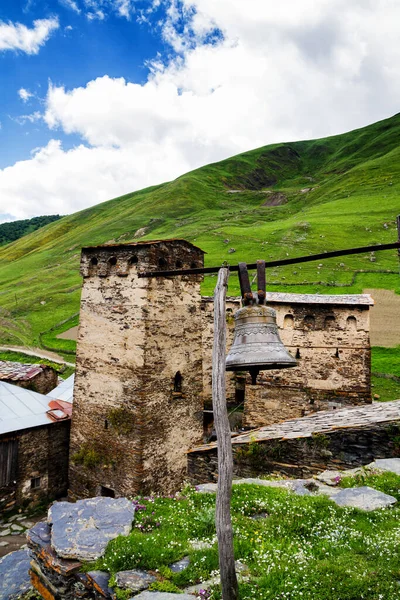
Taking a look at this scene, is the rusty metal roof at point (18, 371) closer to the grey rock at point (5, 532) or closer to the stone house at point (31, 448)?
the stone house at point (31, 448)

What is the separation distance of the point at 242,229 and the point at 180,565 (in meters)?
74.0

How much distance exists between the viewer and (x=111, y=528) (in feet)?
19.9

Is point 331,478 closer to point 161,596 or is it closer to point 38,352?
point 161,596

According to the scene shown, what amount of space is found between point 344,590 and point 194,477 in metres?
6.07

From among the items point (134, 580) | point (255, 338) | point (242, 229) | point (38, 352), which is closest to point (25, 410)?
point (134, 580)

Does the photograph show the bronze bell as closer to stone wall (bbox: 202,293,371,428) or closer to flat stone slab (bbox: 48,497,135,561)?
flat stone slab (bbox: 48,497,135,561)

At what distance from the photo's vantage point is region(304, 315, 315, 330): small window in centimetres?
2038

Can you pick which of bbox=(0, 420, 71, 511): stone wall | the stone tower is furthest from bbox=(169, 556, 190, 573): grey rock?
bbox=(0, 420, 71, 511): stone wall

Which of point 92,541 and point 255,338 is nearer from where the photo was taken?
point 255,338

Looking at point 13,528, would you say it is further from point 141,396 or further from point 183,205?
point 183,205

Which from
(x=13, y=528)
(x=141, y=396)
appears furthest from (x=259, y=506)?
(x=13, y=528)

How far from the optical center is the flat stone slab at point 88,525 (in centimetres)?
560

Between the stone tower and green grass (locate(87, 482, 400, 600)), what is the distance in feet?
19.9

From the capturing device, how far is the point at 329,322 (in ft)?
66.1
